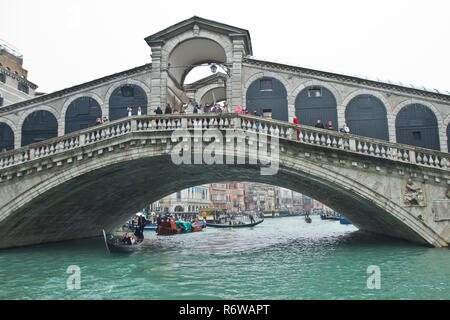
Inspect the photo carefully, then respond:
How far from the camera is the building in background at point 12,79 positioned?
1037 inches

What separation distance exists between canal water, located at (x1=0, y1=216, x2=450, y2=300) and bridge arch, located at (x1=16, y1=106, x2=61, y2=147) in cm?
584

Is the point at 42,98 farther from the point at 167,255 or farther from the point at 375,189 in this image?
the point at 375,189

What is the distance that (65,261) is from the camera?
13523mm

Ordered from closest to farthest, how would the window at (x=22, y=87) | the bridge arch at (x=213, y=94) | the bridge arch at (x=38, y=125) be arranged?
the bridge arch at (x=38, y=125) < the bridge arch at (x=213, y=94) < the window at (x=22, y=87)

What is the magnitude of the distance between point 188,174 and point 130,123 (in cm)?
523

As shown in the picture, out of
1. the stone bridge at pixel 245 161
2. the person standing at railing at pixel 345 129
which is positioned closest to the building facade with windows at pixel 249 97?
the person standing at railing at pixel 345 129

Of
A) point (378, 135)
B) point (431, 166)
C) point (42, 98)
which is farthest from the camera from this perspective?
point (42, 98)

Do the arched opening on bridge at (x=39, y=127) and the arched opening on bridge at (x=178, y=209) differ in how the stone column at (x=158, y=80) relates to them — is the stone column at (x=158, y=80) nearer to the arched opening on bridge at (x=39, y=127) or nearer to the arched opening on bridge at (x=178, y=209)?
the arched opening on bridge at (x=39, y=127)

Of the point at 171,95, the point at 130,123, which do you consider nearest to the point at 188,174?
the point at 171,95

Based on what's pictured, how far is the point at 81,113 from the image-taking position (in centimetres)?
1811

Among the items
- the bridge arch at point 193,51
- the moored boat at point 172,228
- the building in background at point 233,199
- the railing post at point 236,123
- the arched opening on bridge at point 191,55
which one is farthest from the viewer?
the building in background at point 233,199

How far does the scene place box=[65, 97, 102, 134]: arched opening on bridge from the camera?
59.1 ft

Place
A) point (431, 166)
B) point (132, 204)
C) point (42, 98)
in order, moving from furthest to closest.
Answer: point (132, 204)
point (42, 98)
point (431, 166)

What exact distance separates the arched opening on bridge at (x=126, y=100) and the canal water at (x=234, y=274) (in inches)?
261
